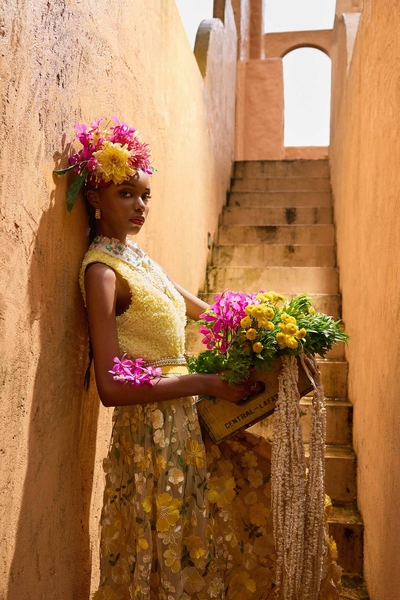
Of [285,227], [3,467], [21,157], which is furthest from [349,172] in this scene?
[3,467]

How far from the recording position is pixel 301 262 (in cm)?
517

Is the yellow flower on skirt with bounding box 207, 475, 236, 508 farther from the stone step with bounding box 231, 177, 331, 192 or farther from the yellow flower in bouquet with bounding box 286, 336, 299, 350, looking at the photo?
the stone step with bounding box 231, 177, 331, 192

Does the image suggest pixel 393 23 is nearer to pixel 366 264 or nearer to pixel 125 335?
pixel 366 264

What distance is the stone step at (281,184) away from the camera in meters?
6.49

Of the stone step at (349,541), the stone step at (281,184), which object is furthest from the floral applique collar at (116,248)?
the stone step at (281,184)

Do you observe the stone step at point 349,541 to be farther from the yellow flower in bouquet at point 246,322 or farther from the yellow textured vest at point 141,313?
the yellow flower in bouquet at point 246,322

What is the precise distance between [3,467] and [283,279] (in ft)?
11.8

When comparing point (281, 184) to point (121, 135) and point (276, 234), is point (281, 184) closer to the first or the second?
point (276, 234)

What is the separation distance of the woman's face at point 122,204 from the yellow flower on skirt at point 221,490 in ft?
2.88

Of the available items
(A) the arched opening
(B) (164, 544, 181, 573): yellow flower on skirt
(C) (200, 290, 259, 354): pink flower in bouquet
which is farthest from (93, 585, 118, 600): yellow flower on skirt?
(A) the arched opening

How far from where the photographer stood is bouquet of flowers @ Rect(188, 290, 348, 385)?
1.78m

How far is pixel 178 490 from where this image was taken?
6.05ft

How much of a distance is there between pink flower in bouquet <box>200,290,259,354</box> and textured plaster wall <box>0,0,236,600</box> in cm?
45

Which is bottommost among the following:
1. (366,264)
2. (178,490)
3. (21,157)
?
(178,490)
